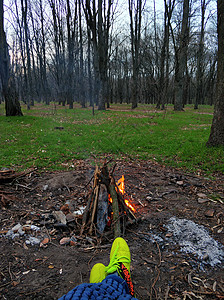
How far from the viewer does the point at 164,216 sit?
10.9 ft

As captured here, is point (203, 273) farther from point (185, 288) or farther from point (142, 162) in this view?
point (142, 162)

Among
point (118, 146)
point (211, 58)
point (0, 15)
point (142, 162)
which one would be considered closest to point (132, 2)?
point (0, 15)

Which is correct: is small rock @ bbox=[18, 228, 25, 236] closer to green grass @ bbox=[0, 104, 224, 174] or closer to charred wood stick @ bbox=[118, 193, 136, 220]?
charred wood stick @ bbox=[118, 193, 136, 220]

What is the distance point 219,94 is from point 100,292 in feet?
21.9

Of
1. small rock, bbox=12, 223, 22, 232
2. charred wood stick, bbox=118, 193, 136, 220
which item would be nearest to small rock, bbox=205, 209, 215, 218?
charred wood stick, bbox=118, 193, 136, 220

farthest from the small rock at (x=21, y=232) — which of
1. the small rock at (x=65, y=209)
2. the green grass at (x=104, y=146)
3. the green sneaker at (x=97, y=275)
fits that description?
the green grass at (x=104, y=146)

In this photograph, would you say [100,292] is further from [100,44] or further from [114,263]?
[100,44]

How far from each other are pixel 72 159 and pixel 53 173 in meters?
1.24

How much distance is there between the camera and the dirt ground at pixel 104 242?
6.55 ft

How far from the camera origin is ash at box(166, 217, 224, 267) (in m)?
2.43

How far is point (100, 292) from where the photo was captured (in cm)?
150

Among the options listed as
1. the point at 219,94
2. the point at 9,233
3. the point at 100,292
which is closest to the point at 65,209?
the point at 9,233

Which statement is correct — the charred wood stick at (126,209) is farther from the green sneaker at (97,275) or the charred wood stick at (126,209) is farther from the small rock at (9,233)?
the small rock at (9,233)

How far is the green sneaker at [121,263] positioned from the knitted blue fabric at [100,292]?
0.63 feet
